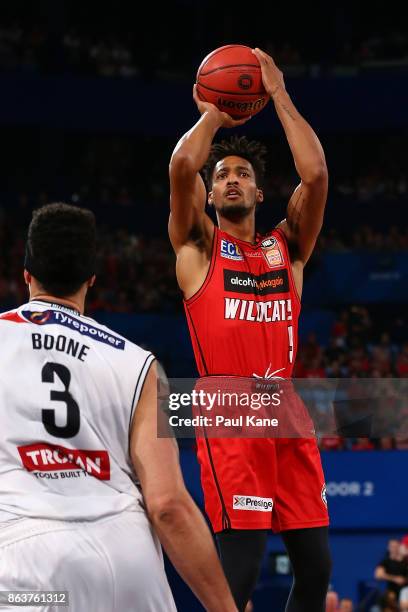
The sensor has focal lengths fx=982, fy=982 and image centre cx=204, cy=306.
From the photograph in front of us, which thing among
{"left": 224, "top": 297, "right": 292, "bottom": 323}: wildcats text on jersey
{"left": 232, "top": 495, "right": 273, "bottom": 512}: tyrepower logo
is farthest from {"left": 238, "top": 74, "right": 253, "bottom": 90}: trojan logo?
{"left": 232, "top": 495, "right": 273, "bottom": 512}: tyrepower logo

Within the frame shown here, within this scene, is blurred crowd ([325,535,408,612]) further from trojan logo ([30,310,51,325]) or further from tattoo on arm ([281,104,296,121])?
trojan logo ([30,310,51,325])

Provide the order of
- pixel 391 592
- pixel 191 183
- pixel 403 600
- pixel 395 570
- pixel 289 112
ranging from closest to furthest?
1. pixel 191 183
2. pixel 289 112
3. pixel 403 600
4. pixel 391 592
5. pixel 395 570

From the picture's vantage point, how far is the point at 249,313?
16.0 feet

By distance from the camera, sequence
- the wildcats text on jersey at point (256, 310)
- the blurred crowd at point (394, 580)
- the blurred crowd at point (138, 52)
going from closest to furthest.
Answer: the wildcats text on jersey at point (256, 310) < the blurred crowd at point (394, 580) < the blurred crowd at point (138, 52)

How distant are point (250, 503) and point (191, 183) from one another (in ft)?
5.13

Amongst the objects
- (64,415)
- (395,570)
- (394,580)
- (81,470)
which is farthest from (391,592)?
(64,415)

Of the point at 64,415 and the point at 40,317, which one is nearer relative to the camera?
the point at 64,415

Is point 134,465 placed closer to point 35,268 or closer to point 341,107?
point 35,268

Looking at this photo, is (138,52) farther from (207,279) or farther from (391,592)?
A: (207,279)

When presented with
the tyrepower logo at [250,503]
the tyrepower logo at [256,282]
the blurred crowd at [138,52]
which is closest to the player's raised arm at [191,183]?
the tyrepower logo at [256,282]

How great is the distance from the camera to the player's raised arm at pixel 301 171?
5.03 m

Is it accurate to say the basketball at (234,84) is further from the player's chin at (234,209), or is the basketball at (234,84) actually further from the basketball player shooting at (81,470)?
the basketball player shooting at (81,470)

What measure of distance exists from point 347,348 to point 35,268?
12.7 meters

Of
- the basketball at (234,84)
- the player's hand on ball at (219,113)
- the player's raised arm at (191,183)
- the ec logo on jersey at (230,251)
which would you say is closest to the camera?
the player's raised arm at (191,183)
